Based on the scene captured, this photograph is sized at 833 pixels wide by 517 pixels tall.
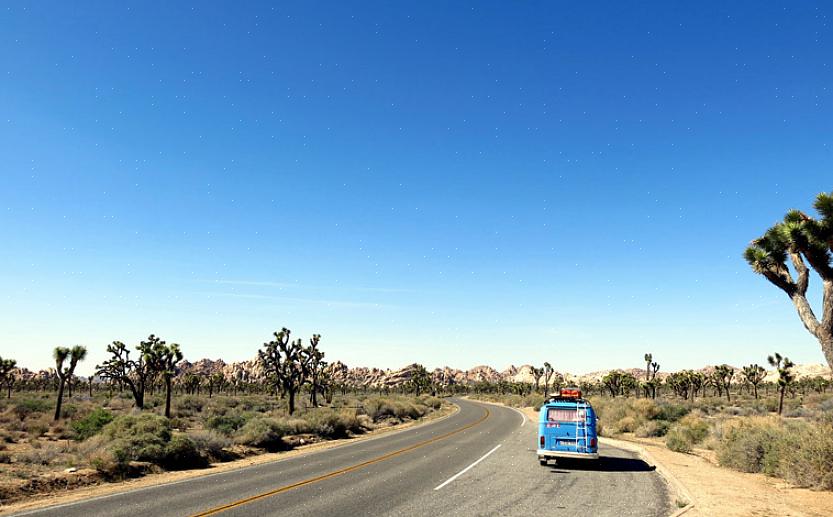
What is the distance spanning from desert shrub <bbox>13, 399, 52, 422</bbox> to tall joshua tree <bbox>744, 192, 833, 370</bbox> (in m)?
46.7

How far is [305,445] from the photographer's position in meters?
25.3

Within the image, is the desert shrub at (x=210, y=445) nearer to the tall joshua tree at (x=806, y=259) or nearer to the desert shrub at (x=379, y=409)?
the tall joshua tree at (x=806, y=259)

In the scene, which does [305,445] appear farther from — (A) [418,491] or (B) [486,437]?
(A) [418,491]

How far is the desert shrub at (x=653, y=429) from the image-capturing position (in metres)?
28.9

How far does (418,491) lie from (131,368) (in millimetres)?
43043

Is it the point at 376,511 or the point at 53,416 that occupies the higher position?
the point at 376,511

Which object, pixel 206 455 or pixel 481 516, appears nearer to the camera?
pixel 481 516

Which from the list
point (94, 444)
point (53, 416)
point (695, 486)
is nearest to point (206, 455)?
point (94, 444)

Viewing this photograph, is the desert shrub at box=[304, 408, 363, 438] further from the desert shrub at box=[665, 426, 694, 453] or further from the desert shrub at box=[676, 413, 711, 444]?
the desert shrub at box=[676, 413, 711, 444]

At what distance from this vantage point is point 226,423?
27000mm

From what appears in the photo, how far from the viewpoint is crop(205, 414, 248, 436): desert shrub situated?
24.9 meters

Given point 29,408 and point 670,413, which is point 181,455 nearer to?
point 670,413

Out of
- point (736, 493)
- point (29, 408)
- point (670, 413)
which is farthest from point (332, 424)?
point (29, 408)

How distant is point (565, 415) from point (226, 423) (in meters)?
18.5
